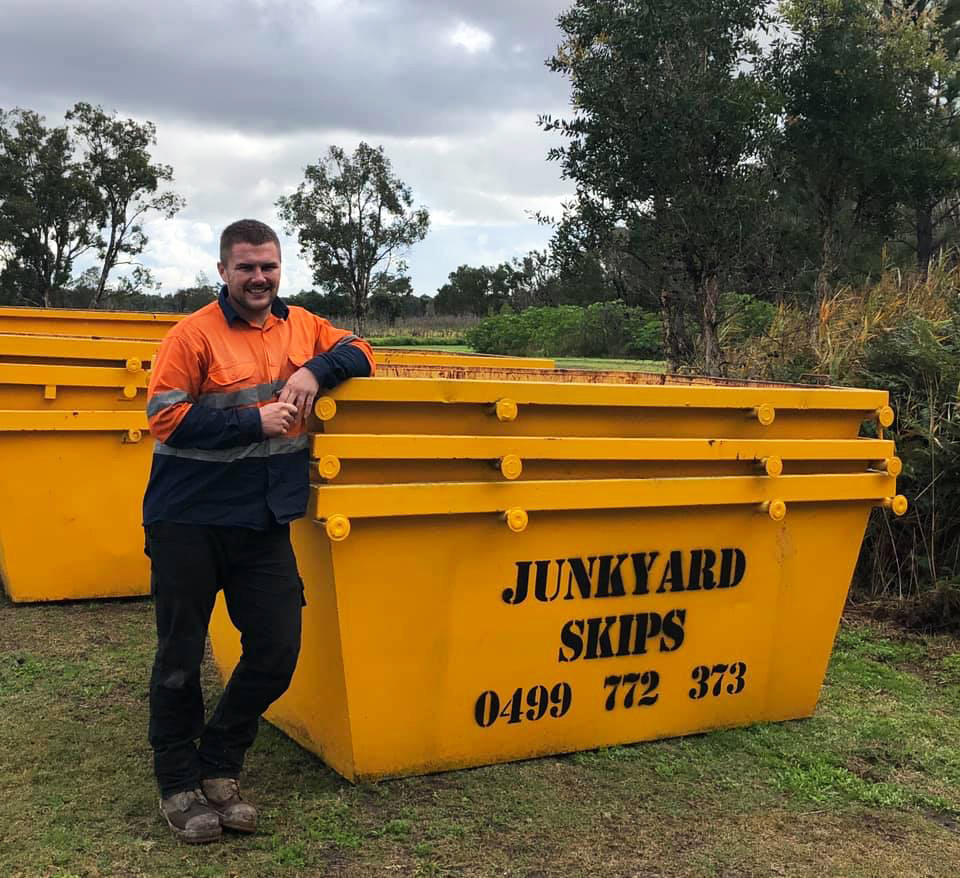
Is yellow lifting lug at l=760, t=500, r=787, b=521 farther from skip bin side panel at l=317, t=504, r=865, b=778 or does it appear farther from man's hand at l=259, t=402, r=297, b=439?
man's hand at l=259, t=402, r=297, b=439

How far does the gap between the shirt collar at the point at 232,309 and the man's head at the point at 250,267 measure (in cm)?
1

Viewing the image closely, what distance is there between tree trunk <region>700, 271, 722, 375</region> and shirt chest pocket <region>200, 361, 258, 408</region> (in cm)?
682

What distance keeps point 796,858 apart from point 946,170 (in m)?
16.2

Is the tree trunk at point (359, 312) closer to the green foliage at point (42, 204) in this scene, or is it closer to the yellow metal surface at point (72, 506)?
the green foliage at point (42, 204)

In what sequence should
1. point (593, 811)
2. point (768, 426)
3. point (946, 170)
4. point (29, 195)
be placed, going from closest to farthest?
point (593, 811) < point (768, 426) < point (946, 170) < point (29, 195)

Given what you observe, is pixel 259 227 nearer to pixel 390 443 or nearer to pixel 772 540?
pixel 390 443

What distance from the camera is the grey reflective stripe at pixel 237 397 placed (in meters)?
2.78

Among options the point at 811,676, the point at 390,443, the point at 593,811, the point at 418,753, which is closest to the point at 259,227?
the point at 390,443

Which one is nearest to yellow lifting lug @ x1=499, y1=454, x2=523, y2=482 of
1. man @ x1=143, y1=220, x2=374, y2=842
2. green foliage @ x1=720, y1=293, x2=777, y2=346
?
man @ x1=143, y1=220, x2=374, y2=842

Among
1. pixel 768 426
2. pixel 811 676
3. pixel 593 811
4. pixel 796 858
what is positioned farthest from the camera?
pixel 811 676

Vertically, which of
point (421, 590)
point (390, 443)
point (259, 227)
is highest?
point (259, 227)

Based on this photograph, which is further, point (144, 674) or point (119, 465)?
point (119, 465)

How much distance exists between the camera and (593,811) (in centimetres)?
310

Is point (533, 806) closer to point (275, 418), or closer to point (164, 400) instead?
point (275, 418)
